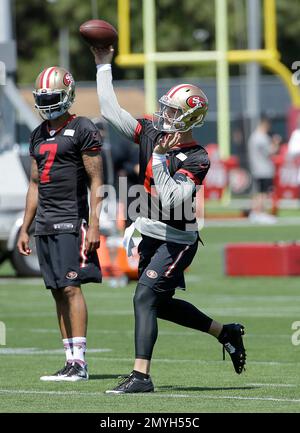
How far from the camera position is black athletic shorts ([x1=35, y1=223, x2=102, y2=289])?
934cm

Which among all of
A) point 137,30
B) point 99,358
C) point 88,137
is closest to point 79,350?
point 99,358

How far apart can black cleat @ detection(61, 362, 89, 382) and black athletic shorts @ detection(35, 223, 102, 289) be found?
530mm

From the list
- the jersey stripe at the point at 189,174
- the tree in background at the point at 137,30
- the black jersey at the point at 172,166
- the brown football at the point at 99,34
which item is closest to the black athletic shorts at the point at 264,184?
the brown football at the point at 99,34

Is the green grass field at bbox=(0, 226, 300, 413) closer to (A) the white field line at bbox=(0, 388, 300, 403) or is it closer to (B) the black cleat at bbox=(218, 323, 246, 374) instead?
(A) the white field line at bbox=(0, 388, 300, 403)

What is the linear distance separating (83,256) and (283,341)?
2667 millimetres

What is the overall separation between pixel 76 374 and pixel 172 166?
1521 mm

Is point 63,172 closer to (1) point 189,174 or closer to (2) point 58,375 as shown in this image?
(1) point 189,174

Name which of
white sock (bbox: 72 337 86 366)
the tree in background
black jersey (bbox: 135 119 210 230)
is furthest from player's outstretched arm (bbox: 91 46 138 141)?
the tree in background

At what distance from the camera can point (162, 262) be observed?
8.75 meters

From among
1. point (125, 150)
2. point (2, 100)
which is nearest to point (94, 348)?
point (2, 100)

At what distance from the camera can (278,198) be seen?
110ft

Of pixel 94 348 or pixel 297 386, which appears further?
pixel 94 348

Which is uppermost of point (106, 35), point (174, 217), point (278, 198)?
point (106, 35)
